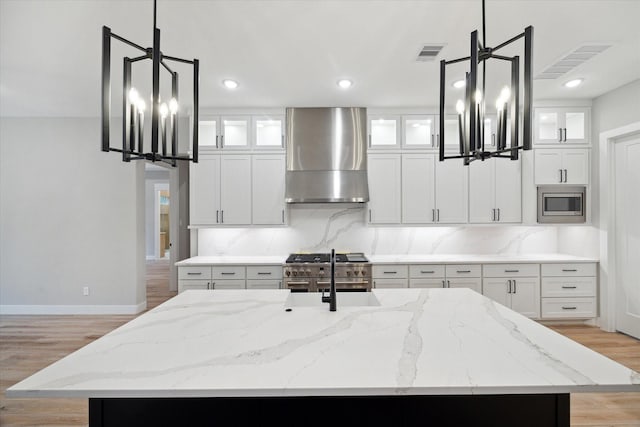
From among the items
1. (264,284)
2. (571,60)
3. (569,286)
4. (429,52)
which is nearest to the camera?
(429,52)

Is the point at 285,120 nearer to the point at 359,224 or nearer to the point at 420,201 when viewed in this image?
the point at 359,224

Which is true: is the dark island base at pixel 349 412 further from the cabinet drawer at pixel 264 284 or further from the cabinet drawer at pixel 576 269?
the cabinet drawer at pixel 576 269

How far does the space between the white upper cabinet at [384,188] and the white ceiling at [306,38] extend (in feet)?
2.83

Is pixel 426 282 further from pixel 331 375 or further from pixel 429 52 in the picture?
pixel 331 375

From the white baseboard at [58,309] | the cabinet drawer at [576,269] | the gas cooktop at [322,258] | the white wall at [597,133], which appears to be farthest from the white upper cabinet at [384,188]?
the white baseboard at [58,309]

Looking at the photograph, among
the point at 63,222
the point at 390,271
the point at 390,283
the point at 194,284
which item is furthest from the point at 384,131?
the point at 63,222

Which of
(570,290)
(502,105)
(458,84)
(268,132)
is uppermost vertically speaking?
(458,84)

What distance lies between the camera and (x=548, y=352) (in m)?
1.34

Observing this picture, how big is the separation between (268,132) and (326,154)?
2.89ft

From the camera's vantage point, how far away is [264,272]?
13.5ft

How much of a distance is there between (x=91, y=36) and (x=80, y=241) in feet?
10.7

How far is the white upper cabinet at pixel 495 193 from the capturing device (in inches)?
173

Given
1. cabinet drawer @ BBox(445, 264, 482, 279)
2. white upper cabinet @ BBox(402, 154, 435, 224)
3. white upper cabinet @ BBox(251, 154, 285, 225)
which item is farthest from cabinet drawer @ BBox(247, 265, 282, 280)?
cabinet drawer @ BBox(445, 264, 482, 279)

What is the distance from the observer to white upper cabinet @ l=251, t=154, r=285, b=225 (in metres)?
4.44
